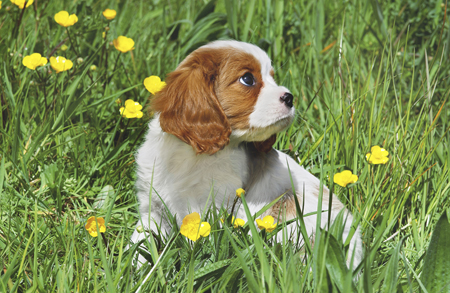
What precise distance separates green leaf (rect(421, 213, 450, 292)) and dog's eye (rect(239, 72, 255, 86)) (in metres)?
1.15

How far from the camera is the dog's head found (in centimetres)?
240

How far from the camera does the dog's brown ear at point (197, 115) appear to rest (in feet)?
7.86

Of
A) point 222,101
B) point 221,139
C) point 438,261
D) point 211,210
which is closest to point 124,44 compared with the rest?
point 222,101

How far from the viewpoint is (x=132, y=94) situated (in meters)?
3.53

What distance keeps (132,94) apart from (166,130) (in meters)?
1.21

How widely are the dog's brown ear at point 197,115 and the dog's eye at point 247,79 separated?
16 cm

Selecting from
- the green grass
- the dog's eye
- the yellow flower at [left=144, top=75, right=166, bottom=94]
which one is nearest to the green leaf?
the green grass

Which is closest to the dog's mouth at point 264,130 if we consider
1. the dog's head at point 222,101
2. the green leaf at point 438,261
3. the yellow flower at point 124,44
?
the dog's head at point 222,101

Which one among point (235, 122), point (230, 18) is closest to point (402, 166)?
point (235, 122)

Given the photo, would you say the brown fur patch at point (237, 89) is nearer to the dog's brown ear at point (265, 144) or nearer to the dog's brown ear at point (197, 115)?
the dog's brown ear at point (197, 115)

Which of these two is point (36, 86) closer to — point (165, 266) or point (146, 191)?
point (146, 191)

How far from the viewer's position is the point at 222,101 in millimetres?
2500

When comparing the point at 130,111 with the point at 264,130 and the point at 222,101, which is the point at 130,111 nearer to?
the point at 222,101

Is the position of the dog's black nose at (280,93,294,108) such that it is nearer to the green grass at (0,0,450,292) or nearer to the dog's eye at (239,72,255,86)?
the dog's eye at (239,72,255,86)
